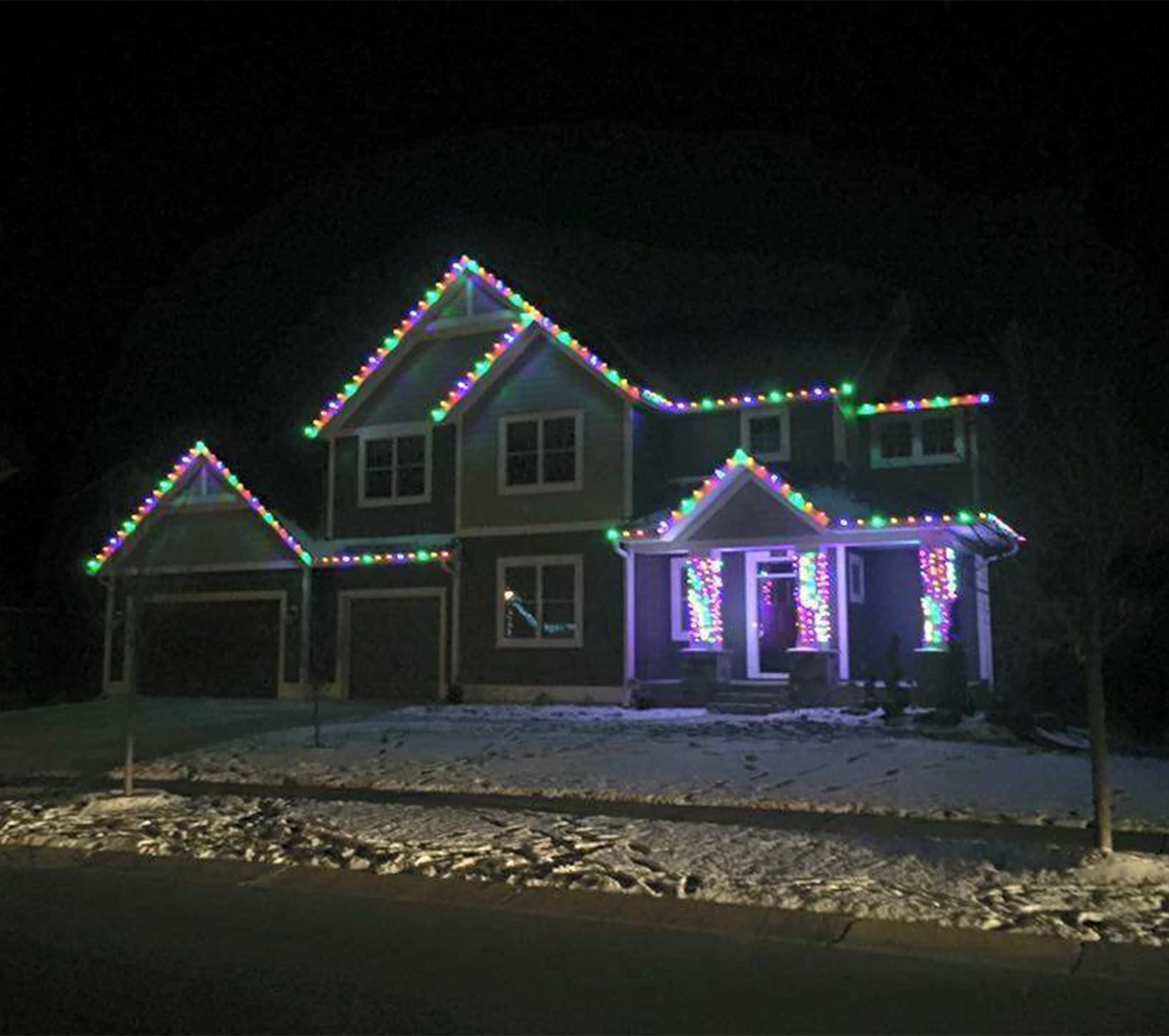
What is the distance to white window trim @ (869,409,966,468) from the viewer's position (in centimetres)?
1986

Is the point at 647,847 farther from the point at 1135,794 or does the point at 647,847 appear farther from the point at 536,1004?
the point at 1135,794

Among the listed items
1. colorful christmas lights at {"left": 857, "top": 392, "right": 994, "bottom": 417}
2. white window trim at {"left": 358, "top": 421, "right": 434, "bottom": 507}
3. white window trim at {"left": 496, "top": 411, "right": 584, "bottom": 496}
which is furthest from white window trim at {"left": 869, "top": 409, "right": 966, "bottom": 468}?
white window trim at {"left": 358, "top": 421, "right": 434, "bottom": 507}

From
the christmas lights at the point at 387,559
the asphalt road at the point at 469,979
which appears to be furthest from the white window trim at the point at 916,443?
the asphalt road at the point at 469,979

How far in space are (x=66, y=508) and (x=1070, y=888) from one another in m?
41.1

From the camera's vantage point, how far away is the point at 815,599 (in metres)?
18.9

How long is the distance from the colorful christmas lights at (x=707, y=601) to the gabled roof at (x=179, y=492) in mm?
8272

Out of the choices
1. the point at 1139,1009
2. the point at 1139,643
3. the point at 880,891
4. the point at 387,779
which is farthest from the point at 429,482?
the point at 1139,1009

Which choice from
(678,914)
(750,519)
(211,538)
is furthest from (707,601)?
(678,914)

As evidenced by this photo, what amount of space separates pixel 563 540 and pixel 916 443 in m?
6.65

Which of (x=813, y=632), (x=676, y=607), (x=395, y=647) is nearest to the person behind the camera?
(x=813, y=632)

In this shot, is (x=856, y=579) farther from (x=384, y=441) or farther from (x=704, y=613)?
(x=384, y=441)

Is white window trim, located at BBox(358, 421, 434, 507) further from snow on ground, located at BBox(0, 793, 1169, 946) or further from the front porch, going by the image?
snow on ground, located at BBox(0, 793, 1169, 946)

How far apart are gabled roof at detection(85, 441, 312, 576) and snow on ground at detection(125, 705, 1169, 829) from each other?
6981 mm

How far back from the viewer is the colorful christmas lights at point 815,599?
18719mm
